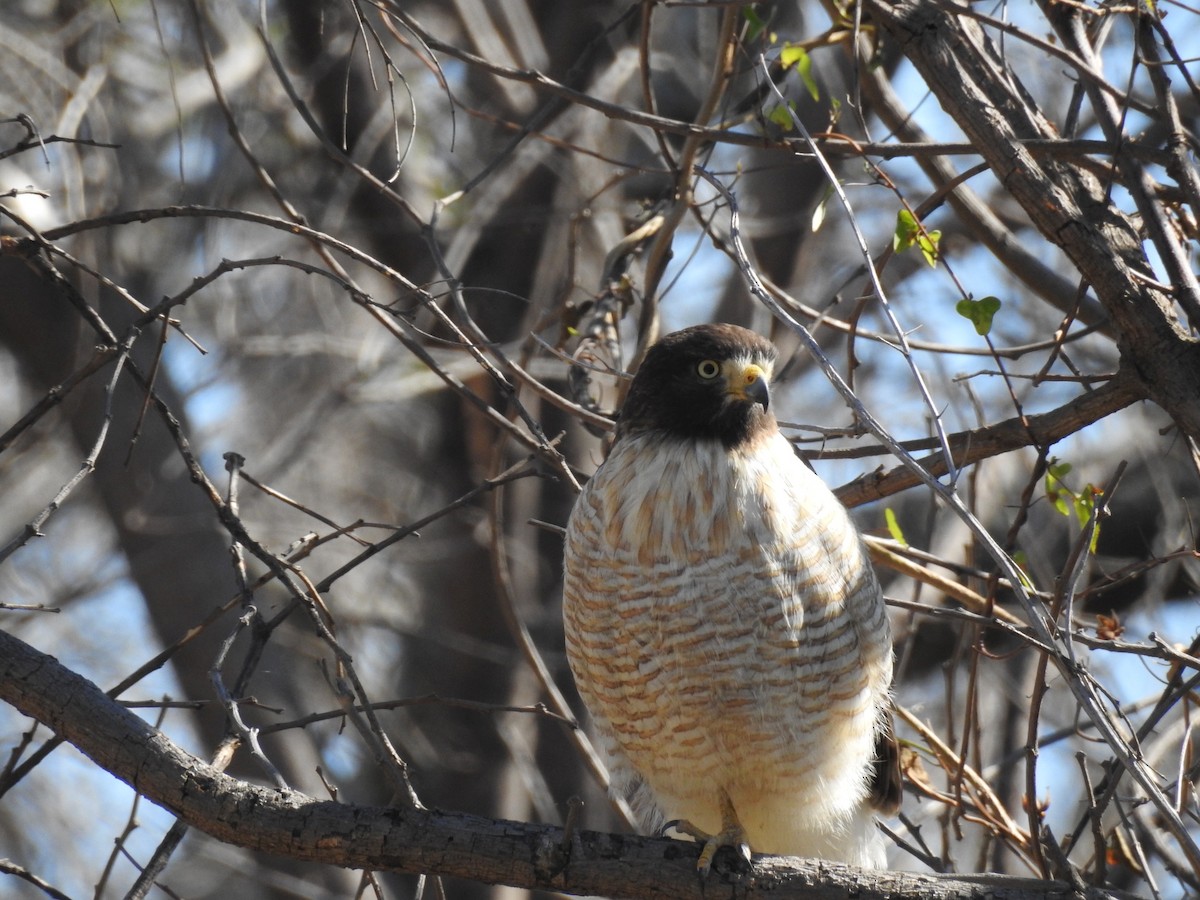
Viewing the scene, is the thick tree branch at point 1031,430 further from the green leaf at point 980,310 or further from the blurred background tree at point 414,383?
the blurred background tree at point 414,383

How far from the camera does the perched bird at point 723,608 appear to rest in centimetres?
364

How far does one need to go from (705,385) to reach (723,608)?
0.74 meters

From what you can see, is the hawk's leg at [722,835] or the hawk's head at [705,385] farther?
the hawk's head at [705,385]

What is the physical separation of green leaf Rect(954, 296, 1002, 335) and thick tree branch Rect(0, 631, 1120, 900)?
1.41 metres

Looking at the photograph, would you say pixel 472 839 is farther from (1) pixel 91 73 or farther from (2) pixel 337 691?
(1) pixel 91 73

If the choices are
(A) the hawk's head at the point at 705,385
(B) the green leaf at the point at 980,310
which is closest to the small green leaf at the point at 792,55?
(A) the hawk's head at the point at 705,385

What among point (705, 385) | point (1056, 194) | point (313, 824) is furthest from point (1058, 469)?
point (313, 824)

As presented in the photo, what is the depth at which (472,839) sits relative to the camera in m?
2.93

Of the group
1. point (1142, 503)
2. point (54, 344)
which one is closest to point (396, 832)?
point (54, 344)

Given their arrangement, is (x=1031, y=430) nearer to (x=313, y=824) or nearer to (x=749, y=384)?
(x=749, y=384)

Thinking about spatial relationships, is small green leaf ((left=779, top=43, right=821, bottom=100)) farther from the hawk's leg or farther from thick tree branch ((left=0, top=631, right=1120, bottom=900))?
thick tree branch ((left=0, top=631, right=1120, bottom=900))

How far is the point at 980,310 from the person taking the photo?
3496 mm

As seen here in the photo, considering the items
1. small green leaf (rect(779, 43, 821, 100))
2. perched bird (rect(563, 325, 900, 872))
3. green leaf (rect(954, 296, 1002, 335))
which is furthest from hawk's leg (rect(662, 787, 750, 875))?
small green leaf (rect(779, 43, 821, 100))

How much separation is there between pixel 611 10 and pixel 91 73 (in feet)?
10.2
